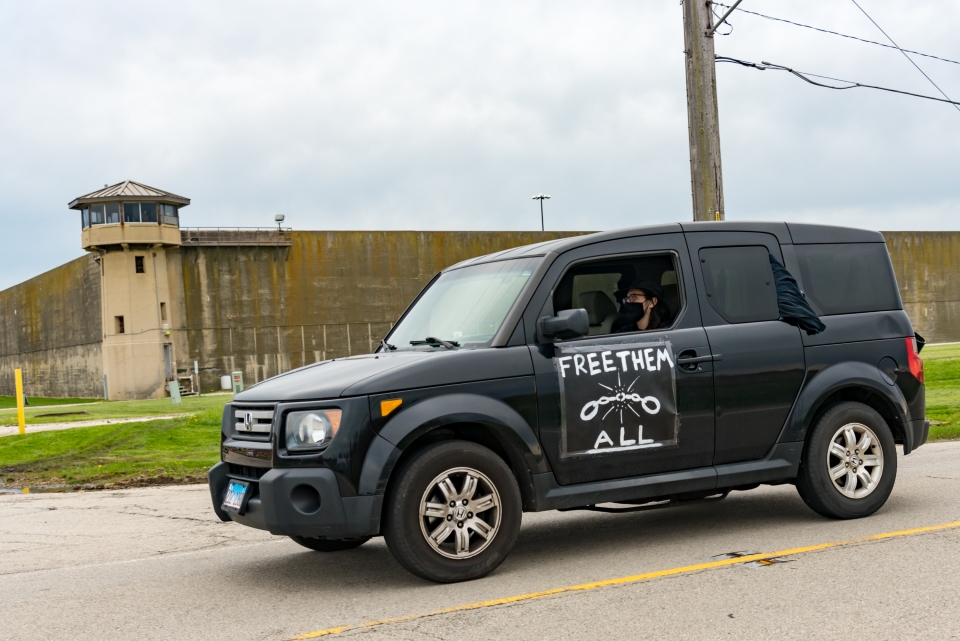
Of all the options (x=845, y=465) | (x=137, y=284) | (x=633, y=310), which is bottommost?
(x=845, y=465)

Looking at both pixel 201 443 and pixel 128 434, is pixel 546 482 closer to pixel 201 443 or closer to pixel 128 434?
pixel 201 443

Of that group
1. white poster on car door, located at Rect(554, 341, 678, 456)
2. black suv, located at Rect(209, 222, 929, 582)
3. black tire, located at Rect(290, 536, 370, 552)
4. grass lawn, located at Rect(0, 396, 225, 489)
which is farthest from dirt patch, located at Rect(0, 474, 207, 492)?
white poster on car door, located at Rect(554, 341, 678, 456)

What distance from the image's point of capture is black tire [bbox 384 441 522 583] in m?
5.71

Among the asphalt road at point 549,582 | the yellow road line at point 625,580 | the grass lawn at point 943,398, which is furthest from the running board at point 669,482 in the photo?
the grass lawn at point 943,398

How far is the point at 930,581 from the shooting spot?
5449 mm

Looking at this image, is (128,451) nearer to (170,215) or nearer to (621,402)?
(621,402)

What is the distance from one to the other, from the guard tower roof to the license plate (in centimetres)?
4704

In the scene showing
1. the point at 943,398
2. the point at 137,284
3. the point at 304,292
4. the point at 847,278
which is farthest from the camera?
the point at 304,292

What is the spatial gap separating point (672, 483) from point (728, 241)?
1800 millimetres

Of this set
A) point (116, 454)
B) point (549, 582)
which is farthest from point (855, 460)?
point (116, 454)

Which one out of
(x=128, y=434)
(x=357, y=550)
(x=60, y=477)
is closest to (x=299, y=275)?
(x=128, y=434)

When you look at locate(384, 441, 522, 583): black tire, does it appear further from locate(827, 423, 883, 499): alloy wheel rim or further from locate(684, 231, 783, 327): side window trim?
locate(827, 423, 883, 499): alloy wheel rim

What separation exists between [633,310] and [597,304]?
0.81 feet

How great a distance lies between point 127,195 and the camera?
50.2 metres
